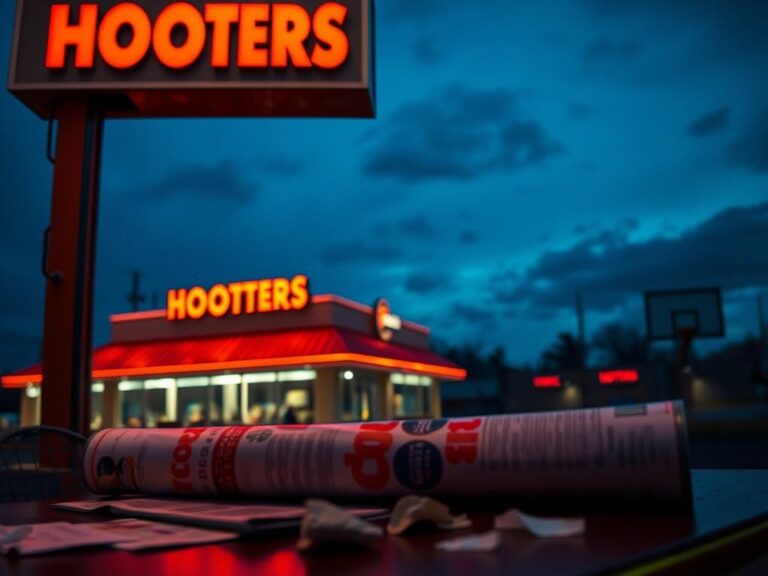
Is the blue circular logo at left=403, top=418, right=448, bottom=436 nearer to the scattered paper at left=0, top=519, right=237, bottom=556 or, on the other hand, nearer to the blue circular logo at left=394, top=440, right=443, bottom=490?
the blue circular logo at left=394, top=440, right=443, bottom=490

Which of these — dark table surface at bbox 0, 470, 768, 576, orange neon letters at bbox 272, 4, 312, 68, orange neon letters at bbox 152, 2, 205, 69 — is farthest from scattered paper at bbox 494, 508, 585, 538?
orange neon letters at bbox 152, 2, 205, 69

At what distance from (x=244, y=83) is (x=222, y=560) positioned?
7165mm

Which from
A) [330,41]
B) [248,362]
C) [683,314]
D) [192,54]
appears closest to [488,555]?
[330,41]

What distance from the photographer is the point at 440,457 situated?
86cm

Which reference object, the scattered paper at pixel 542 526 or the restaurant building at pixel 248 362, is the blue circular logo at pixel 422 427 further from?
the restaurant building at pixel 248 362

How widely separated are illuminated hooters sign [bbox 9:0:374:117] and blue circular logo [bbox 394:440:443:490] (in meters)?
6.71

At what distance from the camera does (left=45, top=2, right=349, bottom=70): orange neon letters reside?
23.8ft

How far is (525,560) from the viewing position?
527 millimetres

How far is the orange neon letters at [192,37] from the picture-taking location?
286 inches

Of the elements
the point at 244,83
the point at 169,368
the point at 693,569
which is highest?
the point at 244,83

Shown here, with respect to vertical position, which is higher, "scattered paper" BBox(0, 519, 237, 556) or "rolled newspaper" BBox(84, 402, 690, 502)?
"rolled newspaper" BBox(84, 402, 690, 502)

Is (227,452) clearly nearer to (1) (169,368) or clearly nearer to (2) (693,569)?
(2) (693,569)

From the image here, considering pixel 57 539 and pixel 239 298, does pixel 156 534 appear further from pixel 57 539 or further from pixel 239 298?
pixel 239 298

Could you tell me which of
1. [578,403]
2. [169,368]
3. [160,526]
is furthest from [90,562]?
[578,403]
